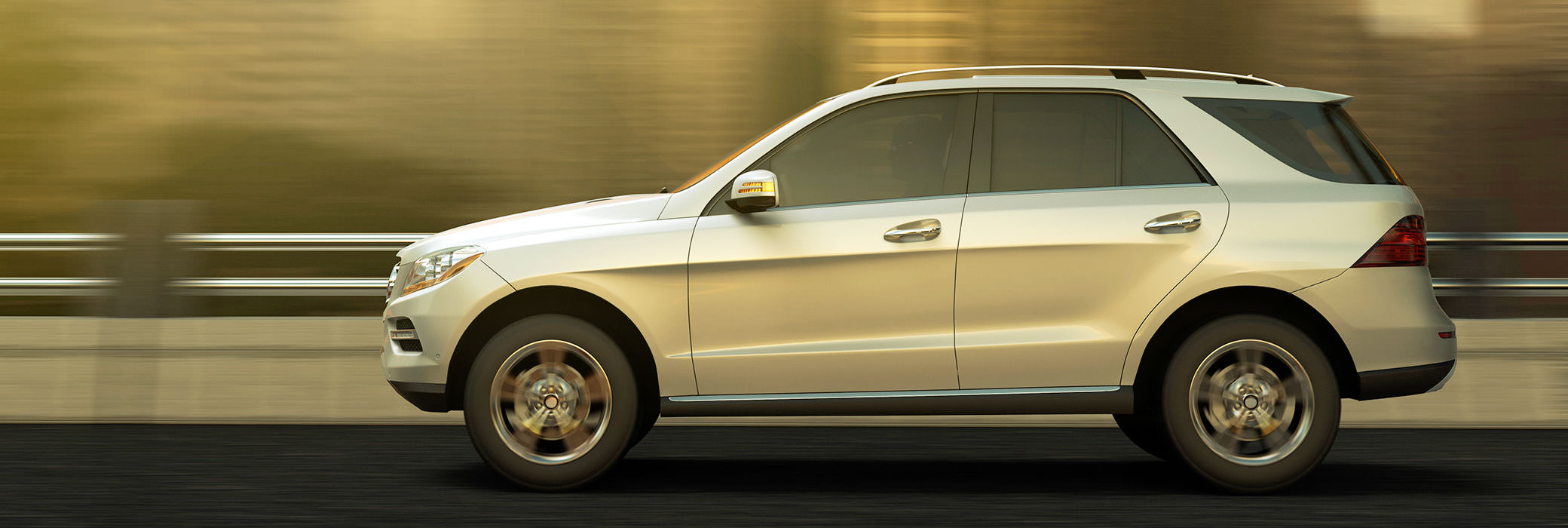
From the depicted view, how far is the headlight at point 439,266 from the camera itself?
6535 millimetres

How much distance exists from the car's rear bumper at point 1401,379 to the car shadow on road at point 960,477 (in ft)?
1.73

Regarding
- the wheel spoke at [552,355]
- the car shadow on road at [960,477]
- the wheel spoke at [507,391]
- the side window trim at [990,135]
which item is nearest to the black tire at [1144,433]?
the car shadow on road at [960,477]

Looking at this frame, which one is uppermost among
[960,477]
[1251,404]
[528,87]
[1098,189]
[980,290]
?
[528,87]

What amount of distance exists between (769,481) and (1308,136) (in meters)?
2.81

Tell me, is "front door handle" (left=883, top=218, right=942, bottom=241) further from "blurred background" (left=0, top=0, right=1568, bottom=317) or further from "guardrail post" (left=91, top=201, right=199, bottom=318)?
"blurred background" (left=0, top=0, right=1568, bottom=317)

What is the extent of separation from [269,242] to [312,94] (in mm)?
2767

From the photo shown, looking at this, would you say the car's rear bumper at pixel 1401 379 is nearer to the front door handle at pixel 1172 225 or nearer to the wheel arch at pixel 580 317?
the front door handle at pixel 1172 225

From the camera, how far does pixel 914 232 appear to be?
632 centimetres

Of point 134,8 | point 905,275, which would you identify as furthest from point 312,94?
point 905,275

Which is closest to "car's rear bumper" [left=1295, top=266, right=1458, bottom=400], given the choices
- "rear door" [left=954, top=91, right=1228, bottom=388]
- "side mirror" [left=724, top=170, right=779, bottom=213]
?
"rear door" [left=954, top=91, right=1228, bottom=388]

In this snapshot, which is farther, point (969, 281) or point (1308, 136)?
point (1308, 136)

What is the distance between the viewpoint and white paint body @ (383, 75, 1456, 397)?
6.34m

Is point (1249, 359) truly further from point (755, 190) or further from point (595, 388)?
point (595, 388)

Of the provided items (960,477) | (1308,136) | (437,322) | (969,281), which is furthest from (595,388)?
(1308,136)
